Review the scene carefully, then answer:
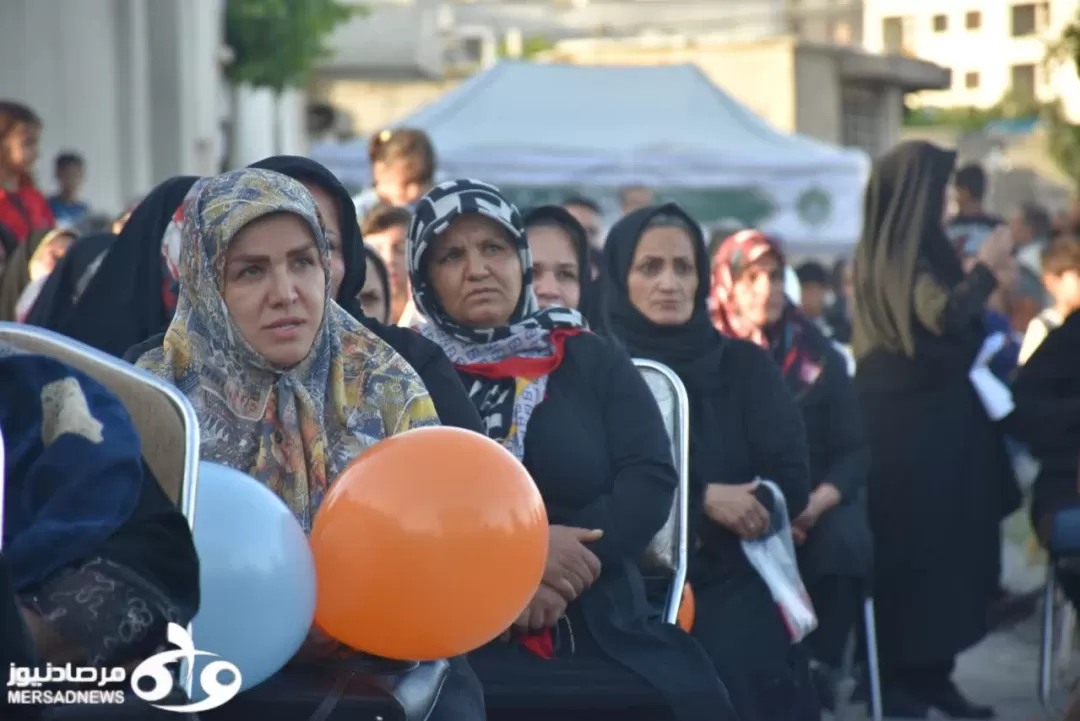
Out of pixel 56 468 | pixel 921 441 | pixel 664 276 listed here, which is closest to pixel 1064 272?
pixel 921 441

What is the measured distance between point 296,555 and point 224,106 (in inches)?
1085

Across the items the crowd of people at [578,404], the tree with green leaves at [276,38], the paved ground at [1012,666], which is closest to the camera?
the crowd of people at [578,404]

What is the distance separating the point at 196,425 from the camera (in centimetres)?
326

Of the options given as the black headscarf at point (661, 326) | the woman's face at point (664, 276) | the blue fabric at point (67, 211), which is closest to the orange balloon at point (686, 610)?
the black headscarf at point (661, 326)

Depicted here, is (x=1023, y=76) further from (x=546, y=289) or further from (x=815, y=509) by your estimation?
(x=546, y=289)

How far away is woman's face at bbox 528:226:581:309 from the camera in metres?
6.26

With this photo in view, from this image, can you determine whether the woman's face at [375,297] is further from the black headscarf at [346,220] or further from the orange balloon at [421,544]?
the orange balloon at [421,544]

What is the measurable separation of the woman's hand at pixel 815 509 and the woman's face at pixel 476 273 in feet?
7.11

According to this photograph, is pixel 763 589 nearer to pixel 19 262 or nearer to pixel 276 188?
pixel 276 188

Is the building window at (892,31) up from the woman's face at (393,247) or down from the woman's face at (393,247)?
up

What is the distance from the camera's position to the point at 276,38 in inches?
1085

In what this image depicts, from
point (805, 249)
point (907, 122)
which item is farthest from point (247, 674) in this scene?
point (907, 122)

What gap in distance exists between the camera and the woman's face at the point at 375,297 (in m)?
6.04

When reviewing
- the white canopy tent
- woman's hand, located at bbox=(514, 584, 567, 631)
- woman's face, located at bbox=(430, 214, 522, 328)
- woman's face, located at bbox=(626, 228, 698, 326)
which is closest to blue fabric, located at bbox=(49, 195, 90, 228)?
the white canopy tent
